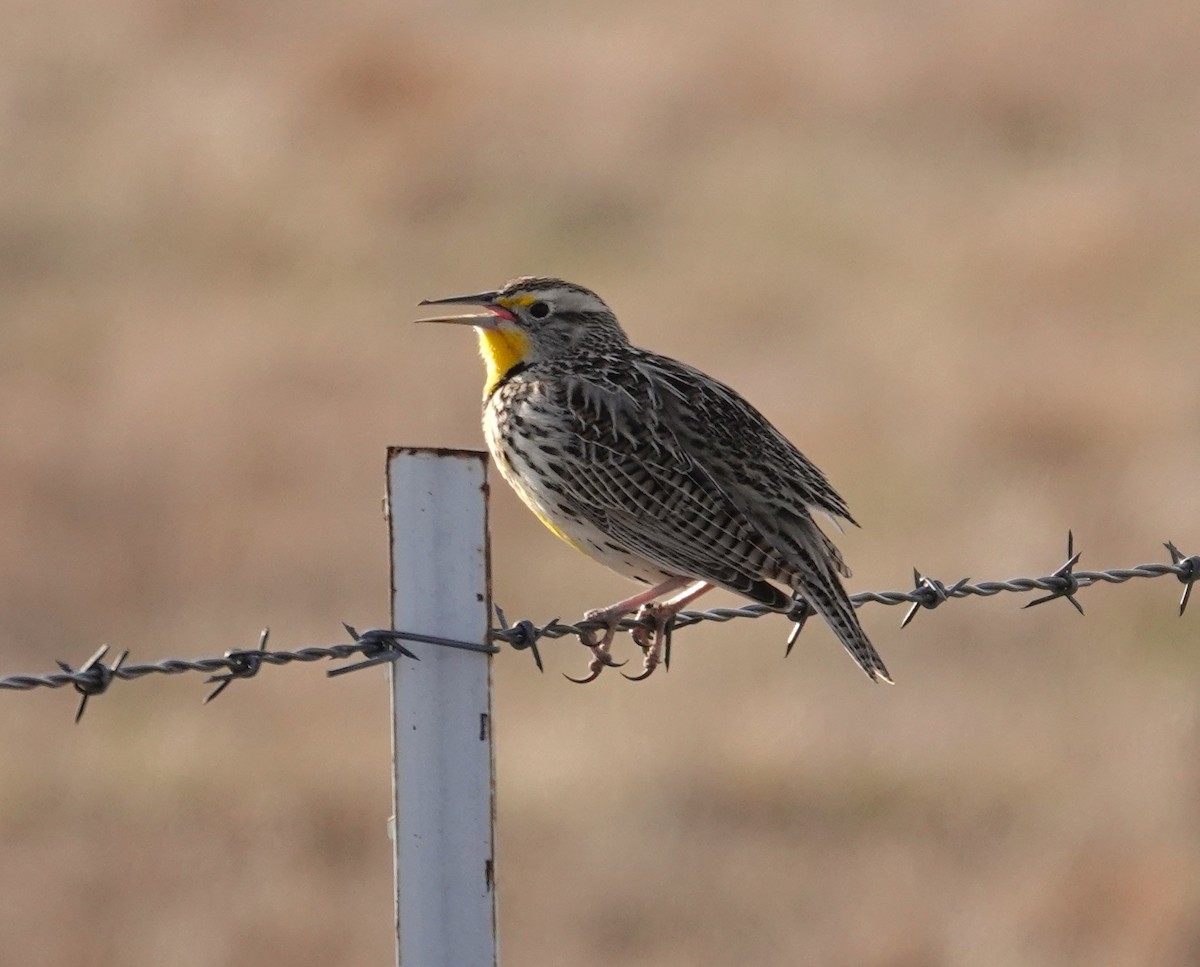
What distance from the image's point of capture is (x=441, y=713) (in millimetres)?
4027

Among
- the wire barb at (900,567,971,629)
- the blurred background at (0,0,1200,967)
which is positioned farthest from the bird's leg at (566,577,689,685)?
the blurred background at (0,0,1200,967)

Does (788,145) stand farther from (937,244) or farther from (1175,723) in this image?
(1175,723)

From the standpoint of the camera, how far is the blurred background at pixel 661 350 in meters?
9.55

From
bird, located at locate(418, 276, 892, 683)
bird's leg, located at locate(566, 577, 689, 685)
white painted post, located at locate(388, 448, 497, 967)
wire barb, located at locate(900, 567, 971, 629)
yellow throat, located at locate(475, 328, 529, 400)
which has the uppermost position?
yellow throat, located at locate(475, 328, 529, 400)

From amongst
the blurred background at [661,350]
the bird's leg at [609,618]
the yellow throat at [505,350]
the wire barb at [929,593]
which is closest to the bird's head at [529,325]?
the yellow throat at [505,350]

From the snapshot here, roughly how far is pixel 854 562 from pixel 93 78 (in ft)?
49.9

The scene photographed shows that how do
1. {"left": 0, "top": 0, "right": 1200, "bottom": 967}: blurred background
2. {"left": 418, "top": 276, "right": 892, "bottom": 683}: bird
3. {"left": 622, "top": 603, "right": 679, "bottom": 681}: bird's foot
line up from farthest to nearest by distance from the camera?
{"left": 0, "top": 0, "right": 1200, "bottom": 967}: blurred background < {"left": 622, "top": 603, "right": 679, "bottom": 681}: bird's foot < {"left": 418, "top": 276, "right": 892, "bottom": 683}: bird

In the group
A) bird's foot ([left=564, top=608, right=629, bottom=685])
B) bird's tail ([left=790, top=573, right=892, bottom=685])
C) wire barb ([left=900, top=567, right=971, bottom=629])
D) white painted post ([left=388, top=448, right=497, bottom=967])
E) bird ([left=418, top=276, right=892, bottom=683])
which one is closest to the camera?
white painted post ([left=388, top=448, right=497, bottom=967])

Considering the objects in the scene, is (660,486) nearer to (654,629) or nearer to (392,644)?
(654,629)

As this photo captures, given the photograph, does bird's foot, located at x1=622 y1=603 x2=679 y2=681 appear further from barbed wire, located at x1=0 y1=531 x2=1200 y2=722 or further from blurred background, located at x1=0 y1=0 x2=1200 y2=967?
blurred background, located at x1=0 y1=0 x2=1200 y2=967

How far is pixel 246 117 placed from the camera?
24516 mm

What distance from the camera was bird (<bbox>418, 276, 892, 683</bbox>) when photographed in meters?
5.78

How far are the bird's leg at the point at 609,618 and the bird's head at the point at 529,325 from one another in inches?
29.1

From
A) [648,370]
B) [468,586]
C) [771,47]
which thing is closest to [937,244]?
[771,47]
